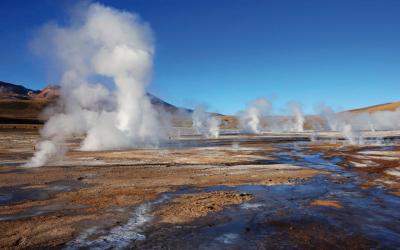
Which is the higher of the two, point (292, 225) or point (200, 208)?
point (200, 208)

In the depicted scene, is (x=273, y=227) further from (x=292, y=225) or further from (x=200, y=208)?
(x=200, y=208)

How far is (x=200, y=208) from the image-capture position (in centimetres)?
1377

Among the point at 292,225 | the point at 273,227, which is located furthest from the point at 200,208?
the point at 292,225

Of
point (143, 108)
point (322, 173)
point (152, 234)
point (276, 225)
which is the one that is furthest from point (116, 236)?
point (143, 108)

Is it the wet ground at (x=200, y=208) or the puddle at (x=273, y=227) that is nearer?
the puddle at (x=273, y=227)

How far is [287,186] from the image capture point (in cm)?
1889

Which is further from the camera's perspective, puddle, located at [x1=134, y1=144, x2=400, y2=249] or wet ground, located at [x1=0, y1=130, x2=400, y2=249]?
wet ground, located at [x1=0, y1=130, x2=400, y2=249]

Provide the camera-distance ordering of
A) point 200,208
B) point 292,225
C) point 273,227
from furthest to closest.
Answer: point 200,208, point 292,225, point 273,227

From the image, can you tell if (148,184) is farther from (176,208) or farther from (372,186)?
(372,186)

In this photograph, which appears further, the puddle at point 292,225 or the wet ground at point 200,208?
the wet ground at point 200,208

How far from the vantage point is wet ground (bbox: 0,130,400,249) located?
10.4 m

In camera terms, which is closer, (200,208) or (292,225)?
(292,225)

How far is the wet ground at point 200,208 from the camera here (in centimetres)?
1041

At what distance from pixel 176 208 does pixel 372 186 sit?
10344mm
